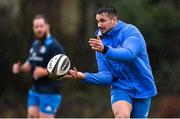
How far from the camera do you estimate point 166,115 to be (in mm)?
14266

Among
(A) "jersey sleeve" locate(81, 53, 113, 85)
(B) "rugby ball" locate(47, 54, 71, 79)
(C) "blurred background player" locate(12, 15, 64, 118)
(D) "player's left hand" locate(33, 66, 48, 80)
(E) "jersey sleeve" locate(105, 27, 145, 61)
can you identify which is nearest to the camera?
(E) "jersey sleeve" locate(105, 27, 145, 61)

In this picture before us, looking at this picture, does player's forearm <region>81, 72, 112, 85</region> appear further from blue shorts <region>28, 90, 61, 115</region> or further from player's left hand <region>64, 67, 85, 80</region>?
blue shorts <region>28, 90, 61, 115</region>

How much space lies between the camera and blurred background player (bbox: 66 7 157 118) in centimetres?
798

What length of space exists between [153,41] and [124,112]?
272 inches

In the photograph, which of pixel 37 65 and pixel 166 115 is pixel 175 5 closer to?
pixel 166 115

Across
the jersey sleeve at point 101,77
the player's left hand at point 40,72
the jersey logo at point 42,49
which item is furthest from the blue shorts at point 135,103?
the jersey logo at point 42,49

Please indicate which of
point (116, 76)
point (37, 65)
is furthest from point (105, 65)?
point (37, 65)

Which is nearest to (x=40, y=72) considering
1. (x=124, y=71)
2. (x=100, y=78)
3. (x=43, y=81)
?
(x=43, y=81)

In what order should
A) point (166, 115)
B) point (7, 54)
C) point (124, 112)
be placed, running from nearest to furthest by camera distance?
point (124, 112), point (166, 115), point (7, 54)

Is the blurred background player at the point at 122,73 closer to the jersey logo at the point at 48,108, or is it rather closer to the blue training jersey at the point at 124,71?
the blue training jersey at the point at 124,71

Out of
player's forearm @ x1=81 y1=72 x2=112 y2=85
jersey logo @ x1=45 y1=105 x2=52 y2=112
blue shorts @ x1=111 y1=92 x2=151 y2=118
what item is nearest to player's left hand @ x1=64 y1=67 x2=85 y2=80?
player's forearm @ x1=81 y1=72 x2=112 y2=85

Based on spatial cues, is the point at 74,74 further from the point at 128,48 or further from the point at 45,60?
the point at 45,60

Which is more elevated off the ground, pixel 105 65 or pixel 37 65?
pixel 105 65

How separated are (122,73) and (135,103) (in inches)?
15.7
